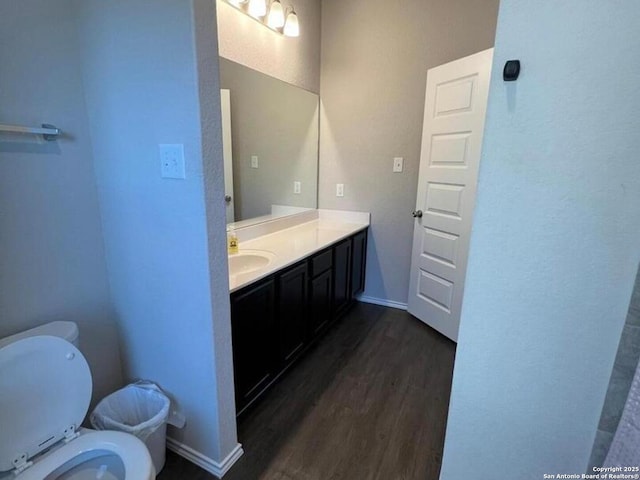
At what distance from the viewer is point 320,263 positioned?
2.30 metres

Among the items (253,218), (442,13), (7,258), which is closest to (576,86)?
(7,258)

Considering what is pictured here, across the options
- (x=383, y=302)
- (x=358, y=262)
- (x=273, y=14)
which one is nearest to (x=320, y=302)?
(x=358, y=262)

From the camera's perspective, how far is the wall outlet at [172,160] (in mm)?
1193

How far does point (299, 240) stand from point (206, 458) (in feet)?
4.66

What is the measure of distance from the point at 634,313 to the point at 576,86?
550mm

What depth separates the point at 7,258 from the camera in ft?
4.03

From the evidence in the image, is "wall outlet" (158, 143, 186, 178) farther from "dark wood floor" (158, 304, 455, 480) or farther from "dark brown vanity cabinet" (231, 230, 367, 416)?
"dark wood floor" (158, 304, 455, 480)

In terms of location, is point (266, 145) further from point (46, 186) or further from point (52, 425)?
point (52, 425)

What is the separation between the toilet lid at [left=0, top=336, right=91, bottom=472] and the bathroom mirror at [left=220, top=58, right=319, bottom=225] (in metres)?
1.27

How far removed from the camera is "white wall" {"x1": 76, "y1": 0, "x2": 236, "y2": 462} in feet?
3.75

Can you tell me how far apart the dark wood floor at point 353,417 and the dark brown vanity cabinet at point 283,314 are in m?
0.16

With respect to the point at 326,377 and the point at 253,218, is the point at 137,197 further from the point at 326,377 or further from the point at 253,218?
the point at 326,377

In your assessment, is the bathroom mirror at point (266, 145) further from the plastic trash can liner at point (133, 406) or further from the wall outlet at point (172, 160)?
the plastic trash can liner at point (133, 406)

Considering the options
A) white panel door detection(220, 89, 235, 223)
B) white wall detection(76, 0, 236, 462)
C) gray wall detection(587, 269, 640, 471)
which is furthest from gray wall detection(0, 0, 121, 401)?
gray wall detection(587, 269, 640, 471)
